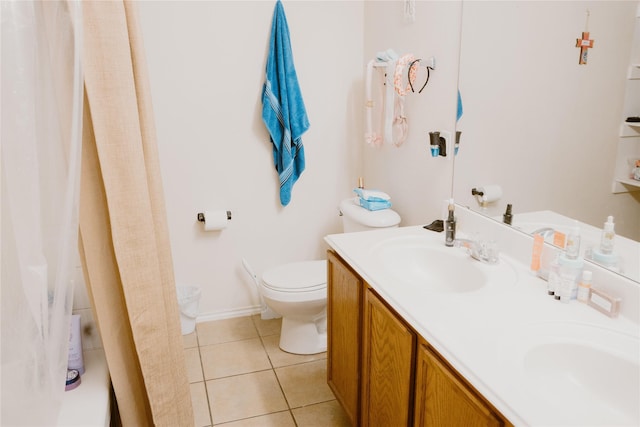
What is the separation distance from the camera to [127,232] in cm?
139

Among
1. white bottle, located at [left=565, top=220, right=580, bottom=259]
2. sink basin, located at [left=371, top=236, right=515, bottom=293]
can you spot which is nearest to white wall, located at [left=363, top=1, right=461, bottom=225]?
sink basin, located at [left=371, top=236, right=515, bottom=293]

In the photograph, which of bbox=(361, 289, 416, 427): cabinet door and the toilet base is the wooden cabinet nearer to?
bbox=(361, 289, 416, 427): cabinet door

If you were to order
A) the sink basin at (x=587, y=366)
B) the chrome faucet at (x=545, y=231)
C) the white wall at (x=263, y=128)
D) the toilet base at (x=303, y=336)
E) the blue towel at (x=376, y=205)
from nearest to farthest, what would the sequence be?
the sink basin at (x=587, y=366) < the chrome faucet at (x=545, y=231) < the white wall at (x=263, y=128) < the blue towel at (x=376, y=205) < the toilet base at (x=303, y=336)

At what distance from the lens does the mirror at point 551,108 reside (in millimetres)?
1319

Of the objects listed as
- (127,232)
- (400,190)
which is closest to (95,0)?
(127,232)

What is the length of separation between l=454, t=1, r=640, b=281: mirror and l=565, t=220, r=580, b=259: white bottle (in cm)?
6

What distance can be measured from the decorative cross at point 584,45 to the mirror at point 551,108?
12 mm

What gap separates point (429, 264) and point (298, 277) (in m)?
0.85

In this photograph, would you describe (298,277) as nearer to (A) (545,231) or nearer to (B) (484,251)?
(B) (484,251)

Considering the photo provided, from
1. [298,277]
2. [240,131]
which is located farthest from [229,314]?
[240,131]

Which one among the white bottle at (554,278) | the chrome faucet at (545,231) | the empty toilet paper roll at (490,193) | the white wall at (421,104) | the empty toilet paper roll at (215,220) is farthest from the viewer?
A: the empty toilet paper roll at (215,220)

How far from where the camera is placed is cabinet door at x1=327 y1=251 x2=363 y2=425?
5.76 feet

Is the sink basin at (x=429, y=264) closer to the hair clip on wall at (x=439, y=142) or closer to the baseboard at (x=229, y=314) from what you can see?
the hair clip on wall at (x=439, y=142)

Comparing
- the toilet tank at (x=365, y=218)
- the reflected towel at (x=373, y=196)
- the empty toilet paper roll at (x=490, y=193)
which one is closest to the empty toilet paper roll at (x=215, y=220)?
the toilet tank at (x=365, y=218)
